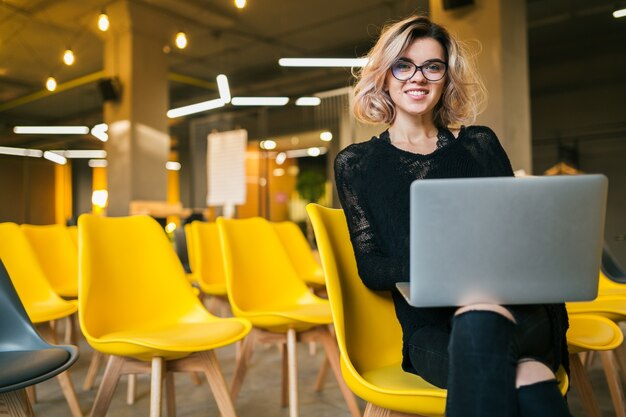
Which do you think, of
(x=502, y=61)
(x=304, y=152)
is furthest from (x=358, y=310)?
(x=304, y=152)

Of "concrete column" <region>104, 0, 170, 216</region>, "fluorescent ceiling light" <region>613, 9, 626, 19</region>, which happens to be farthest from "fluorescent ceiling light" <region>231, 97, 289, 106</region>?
"fluorescent ceiling light" <region>613, 9, 626, 19</region>

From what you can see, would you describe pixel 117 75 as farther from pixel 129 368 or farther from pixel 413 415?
pixel 413 415

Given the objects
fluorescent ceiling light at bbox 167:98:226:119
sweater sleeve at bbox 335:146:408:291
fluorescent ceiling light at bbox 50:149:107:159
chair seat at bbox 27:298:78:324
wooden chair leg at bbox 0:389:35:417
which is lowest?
wooden chair leg at bbox 0:389:35:417

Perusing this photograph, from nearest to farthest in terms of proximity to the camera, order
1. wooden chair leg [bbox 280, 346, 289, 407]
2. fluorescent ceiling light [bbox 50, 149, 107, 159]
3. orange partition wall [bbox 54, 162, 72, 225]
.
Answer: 1. wooden chair leg [bbox 280, 346, 289, 407]
2. orange partition wall [bbox 54, 162, 72, 225]
3. fluorescent ceiling light [bbox 50, 149, 107, 159]

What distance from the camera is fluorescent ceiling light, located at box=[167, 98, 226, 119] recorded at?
32.7 feet

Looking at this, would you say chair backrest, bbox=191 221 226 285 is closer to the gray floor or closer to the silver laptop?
the gray floor

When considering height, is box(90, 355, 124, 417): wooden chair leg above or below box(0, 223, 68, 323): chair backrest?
below

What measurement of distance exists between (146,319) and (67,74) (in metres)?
9.26

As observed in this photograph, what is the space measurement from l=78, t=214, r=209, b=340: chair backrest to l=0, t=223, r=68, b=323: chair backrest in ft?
2.29

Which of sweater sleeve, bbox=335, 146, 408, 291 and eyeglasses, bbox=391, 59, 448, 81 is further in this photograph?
eyeglasses, bbox=391, 59, 448, 81

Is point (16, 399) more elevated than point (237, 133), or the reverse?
point (237, 133)

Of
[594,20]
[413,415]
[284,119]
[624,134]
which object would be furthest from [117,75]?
[624,134]

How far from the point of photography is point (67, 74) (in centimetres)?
1000

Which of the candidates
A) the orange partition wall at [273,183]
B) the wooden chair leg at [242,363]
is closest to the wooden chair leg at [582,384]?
the wooden chair leg at [242,363]
